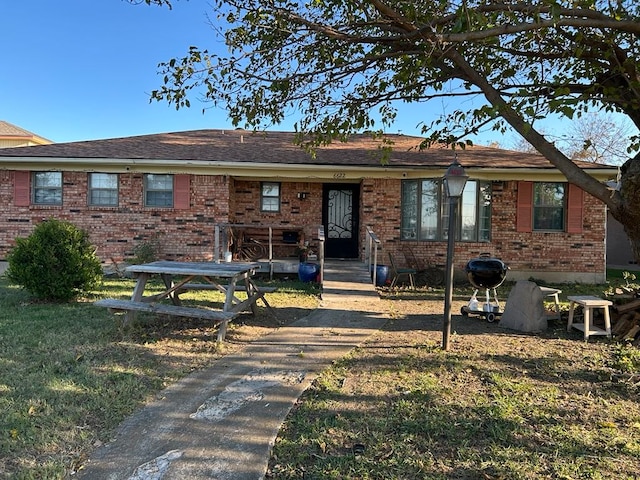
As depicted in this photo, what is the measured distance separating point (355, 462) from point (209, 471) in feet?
3.02

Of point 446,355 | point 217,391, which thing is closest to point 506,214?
point 446,355

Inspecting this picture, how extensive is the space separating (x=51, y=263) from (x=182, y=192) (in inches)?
190

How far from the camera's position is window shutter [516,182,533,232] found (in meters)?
11.6

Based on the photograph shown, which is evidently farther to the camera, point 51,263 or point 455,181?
point 51,263

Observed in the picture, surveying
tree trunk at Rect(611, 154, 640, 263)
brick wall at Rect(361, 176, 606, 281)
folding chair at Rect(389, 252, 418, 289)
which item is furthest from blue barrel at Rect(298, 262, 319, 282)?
tree trunk at Rect(611, 154, 640, 263)

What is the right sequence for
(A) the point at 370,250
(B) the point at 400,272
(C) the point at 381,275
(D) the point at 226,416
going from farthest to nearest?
(A) the point at 370,250
(B) the point at 400,272
(C) the point at 381,275
(D) the point at 226,416

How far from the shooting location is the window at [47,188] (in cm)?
1172

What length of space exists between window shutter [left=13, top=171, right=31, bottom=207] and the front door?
26.4 ft

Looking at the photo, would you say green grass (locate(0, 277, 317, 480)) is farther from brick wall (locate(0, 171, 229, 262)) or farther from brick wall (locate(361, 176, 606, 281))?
brick wall (locate(361, 176, 606, 281))

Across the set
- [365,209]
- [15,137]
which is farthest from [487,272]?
[15,137]

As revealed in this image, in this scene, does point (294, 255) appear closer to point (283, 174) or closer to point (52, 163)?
point (283, 174)

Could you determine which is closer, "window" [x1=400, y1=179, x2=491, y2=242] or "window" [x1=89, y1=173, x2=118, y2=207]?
"window" [x1=400, y1=179, x2=491, y2=242]

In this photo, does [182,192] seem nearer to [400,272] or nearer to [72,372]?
[400,272]

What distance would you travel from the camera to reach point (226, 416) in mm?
3471
